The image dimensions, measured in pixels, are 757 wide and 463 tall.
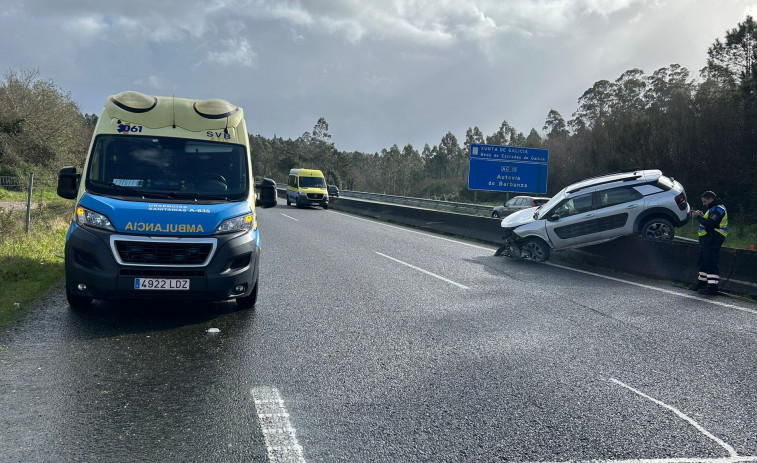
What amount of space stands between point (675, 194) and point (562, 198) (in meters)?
2.37

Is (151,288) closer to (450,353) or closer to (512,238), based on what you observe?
(450,353)

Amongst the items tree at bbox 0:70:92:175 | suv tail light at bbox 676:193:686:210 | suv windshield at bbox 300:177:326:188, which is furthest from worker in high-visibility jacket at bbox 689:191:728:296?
tree at bbox 0:70:92:175

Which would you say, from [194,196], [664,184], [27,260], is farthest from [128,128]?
[664,184]

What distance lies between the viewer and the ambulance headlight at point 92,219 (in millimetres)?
5852

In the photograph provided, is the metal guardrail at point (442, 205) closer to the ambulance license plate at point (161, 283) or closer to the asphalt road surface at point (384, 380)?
the asphalt road surface at point (384, 380)

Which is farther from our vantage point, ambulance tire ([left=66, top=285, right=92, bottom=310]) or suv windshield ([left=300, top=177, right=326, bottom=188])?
suv windshield ([left=300, top=177, right=326, bottom=188])

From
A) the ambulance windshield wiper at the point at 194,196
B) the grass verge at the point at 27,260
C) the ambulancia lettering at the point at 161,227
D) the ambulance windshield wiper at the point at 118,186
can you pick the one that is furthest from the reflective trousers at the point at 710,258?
the grass verge at the point at 27,260

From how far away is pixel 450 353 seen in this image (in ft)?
17.5

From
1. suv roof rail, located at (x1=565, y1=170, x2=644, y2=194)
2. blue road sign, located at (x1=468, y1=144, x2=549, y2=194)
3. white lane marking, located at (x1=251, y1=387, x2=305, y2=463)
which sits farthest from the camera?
blue road sign, located at (x1=468, y1=144, x2=549, y2=194)

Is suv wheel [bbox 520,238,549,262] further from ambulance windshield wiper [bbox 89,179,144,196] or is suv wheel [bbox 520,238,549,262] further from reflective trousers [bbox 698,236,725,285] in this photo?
ambulance windshield wiper [bbox 89,179,144,196]

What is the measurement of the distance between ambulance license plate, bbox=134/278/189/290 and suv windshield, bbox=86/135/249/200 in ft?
3.59

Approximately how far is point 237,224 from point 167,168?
51.8 inches

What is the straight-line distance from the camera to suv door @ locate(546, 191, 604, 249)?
1170 centimetres

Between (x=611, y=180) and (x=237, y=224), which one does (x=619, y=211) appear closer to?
(x=611, y=180)
